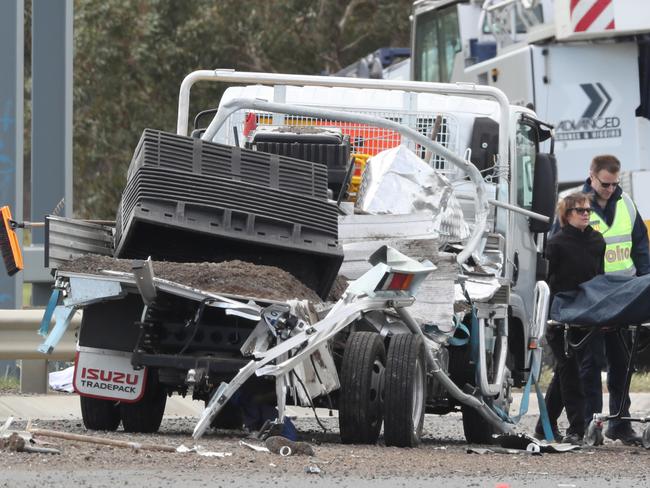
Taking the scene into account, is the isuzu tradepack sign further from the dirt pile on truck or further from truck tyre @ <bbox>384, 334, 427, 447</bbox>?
truck tyre @ <bbox>384, 334, 427, 447</bbox>

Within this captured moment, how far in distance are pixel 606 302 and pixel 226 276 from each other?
8.78ft

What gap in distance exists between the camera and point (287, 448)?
7.93m

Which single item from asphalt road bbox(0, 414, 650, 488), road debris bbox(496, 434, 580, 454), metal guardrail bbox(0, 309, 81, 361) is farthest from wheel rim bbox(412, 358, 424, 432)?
metal guardrail bbox(0, 309, 81, 361)

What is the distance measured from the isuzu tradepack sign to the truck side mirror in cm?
334

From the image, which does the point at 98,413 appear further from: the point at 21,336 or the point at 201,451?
the point at 21,336

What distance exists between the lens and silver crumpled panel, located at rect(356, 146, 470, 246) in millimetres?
9820

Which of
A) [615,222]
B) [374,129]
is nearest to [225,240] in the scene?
[374,129]

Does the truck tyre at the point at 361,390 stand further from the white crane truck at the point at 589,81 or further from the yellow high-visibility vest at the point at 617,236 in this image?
the white crane truck at the point at 589,81

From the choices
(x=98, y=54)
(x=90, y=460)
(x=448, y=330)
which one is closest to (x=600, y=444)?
(x=448, y=330)

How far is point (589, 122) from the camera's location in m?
16.2

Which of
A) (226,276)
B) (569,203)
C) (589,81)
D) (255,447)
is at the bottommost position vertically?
(255,447)

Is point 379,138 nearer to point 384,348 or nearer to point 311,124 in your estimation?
point 311,124

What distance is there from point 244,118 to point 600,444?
3109 mm

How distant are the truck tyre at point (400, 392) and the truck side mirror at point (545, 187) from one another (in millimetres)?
2634
